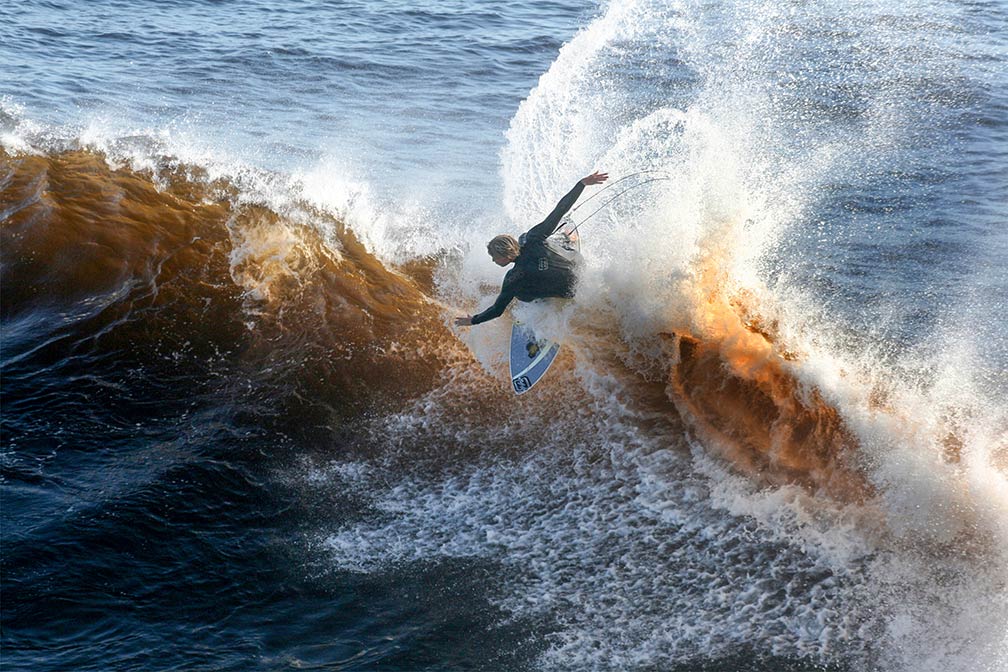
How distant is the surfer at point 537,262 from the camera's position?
912 centimetres

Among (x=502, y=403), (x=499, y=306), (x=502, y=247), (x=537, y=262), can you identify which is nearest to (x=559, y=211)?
(x=537, y=262)

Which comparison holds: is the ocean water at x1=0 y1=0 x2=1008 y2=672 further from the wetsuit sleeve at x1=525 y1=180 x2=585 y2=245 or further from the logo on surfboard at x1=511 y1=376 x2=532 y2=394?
the wetsuit sleeve at x1=525 y1=180 x2=585 y2=245

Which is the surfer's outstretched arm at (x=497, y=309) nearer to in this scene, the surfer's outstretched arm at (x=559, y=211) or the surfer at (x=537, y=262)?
the surfer at (x=537, y=262)

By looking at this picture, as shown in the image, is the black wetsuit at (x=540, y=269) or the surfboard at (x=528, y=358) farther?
the surfboard at (x=528, y=358)

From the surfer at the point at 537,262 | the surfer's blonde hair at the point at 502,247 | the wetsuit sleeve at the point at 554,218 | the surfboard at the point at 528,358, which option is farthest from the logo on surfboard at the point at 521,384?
the wetsuit sleeve at the point at 554,218

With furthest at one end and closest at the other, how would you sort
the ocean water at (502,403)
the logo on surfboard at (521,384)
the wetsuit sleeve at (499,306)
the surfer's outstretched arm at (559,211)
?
the logo on surfboard at (521,384), the wetsuit sleeve at (499,306), the surfer's outstretched arm at (559,211), the ocean water at (502,403)

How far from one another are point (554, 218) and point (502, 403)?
1939 millimetres

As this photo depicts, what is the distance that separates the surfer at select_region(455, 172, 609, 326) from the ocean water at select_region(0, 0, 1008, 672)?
1.41 ft

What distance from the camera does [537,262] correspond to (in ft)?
30.3

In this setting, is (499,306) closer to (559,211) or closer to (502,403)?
(502,403)

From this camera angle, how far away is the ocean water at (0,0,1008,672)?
6953 millimetres

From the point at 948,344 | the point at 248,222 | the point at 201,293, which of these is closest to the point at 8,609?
the point at 201,293

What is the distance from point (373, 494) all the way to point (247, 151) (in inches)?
342

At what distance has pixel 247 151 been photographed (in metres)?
15.1
